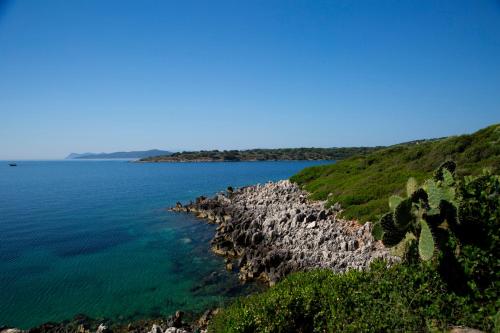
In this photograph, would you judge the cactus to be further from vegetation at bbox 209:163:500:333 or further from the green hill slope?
the green hill slope

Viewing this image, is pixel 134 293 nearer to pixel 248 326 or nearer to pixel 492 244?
pixel 248 326

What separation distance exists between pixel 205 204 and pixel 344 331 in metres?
38.4

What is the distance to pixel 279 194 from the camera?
38094 mm

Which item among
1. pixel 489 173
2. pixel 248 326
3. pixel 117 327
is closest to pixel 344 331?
pixel 248 326

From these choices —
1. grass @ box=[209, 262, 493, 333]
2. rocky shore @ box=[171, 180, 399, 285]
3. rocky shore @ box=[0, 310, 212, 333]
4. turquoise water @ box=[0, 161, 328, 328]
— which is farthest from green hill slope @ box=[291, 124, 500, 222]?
rocky shore @ box=[0, 310, 212, 333]

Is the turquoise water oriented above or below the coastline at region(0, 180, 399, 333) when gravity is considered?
below

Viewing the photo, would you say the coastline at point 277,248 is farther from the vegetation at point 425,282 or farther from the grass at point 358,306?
the vegetation at point 425,282

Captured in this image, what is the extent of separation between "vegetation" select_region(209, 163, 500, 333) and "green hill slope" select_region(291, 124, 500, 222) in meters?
11.5

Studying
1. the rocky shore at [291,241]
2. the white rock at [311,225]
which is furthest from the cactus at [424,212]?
the white rock at [311,225]

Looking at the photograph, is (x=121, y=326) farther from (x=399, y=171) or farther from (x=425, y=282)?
(x=399, y=171)

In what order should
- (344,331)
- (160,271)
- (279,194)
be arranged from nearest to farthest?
1. (344,331)
2. (160,271)
3. (279,194)

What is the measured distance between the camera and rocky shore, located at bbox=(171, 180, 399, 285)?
682 inches

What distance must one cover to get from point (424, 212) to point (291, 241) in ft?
48.9

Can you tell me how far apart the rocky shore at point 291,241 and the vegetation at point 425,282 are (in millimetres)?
3620
